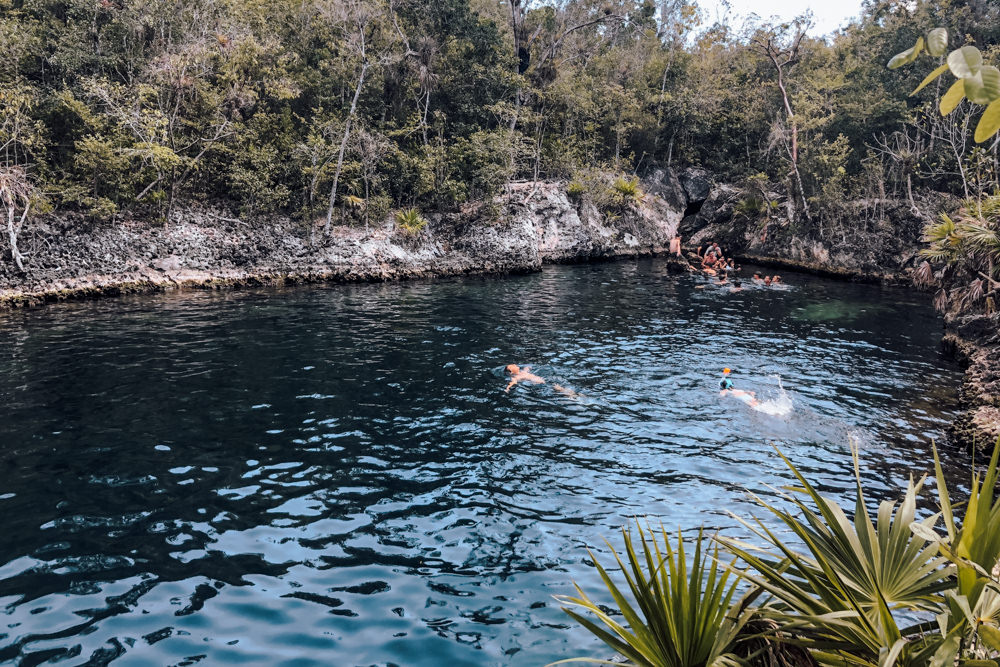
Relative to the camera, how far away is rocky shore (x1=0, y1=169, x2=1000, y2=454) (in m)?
21.4

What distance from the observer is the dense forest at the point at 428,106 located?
23.4 meters

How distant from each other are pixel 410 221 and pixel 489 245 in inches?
182

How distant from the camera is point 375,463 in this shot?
28.6ft

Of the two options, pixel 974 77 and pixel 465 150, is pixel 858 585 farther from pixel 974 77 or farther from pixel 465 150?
pixel 465 150

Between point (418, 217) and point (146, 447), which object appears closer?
point (146, 447)

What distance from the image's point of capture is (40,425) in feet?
32.2

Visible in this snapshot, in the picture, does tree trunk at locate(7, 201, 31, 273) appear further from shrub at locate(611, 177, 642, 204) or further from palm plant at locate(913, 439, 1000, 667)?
shrub at locate(611, 177, 642, 204)

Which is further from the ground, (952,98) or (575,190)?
(575,190)

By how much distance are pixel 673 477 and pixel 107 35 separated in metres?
30.9

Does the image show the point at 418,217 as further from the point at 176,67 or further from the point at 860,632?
the point at 860,632

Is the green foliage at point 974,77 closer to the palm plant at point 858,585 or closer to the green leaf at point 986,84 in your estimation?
the green leaf at point 986,84

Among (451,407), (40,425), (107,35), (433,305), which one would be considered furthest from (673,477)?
(107,35)

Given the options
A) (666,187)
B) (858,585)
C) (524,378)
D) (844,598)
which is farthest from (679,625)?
(666,187)

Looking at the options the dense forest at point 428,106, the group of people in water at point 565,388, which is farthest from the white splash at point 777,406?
the dense forest at point 428,106
